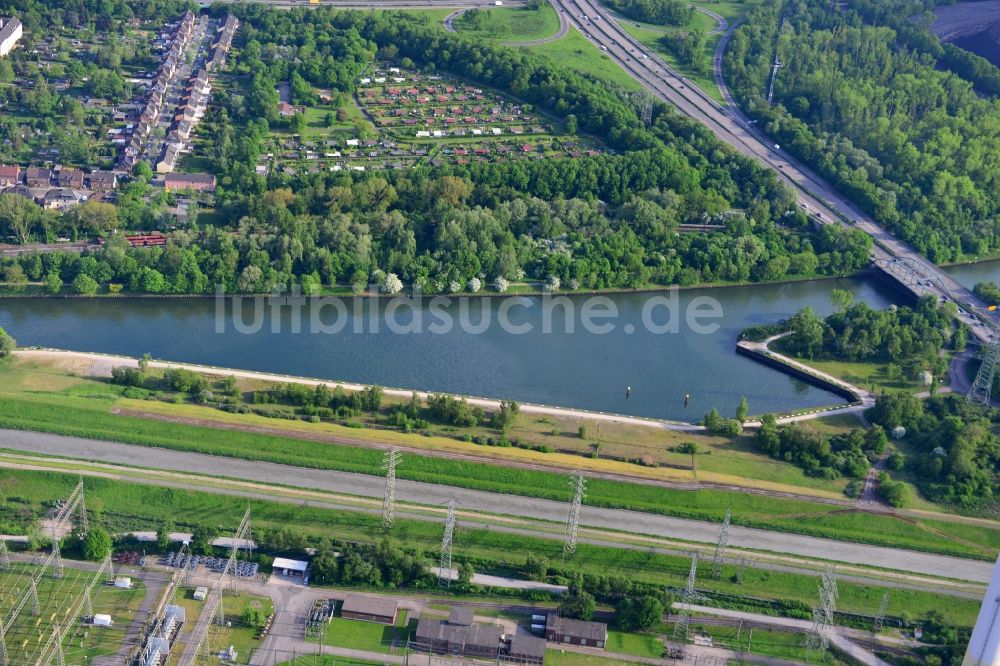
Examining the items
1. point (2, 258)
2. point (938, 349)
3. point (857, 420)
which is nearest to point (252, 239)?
point (2, 258)

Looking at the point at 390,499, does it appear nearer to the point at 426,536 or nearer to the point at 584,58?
the point at 426,536

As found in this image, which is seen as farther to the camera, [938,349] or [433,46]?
[433,46]

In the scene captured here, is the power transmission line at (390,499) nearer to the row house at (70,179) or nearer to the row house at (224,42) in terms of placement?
the row house at (70,179)

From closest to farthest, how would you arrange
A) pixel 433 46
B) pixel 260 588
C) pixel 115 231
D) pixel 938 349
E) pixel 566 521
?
pixel 260 588
pixel 566 521
pixel 938 349
pixel 115 231
pixel 433 46

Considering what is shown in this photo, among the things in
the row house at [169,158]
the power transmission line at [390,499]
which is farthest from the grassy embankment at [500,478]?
the row house at [169,158]

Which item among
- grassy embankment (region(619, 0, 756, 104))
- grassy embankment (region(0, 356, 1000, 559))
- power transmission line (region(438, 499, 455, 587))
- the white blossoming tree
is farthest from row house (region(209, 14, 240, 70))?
power transmission line (region(438, 499, 455, 587))

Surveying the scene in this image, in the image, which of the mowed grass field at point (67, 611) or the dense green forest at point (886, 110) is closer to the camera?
the mowed grass field at point (67, 611)

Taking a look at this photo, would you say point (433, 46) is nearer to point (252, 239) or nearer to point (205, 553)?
point (252, 239)
